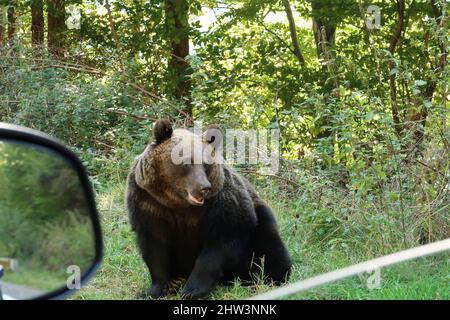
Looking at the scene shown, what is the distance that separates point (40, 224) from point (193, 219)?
3219 millimetres

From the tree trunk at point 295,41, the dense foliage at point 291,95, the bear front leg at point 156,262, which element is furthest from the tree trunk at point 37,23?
the bear front leg at point 156,262

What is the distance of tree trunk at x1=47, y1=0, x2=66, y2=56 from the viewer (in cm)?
1499

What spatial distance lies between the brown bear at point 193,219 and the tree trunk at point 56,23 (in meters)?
9.60

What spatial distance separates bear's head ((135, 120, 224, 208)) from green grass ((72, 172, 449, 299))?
2.76 ft

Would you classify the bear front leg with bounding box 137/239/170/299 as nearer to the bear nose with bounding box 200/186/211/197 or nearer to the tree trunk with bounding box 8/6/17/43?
the bear nose with bounding box 200/186/211/197

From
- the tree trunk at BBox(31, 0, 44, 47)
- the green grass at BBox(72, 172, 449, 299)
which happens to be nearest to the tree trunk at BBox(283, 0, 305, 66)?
the tree trunk at BBox(31, 0, 44, 47)

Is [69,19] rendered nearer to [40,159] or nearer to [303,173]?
[303,173]

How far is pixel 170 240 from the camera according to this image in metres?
5.82

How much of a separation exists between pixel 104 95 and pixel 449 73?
6.68 meters

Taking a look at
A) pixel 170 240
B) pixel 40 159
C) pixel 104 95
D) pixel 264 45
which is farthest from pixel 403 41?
pixel 40 159

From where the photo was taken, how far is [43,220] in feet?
8.37

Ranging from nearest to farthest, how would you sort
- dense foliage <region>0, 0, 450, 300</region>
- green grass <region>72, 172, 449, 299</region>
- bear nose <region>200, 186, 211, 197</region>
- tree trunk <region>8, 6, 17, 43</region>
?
green grass <region>72, 172, 449, 299</region> < bear nose <region>200, 186, 211, 197</region> < dense foliage <region>0, 0, 450, 300</region> < tree trunk <region>8, 6, 17, 43</region>

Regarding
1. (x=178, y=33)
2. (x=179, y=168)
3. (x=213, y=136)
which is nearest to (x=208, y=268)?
(x=179, y=168)
